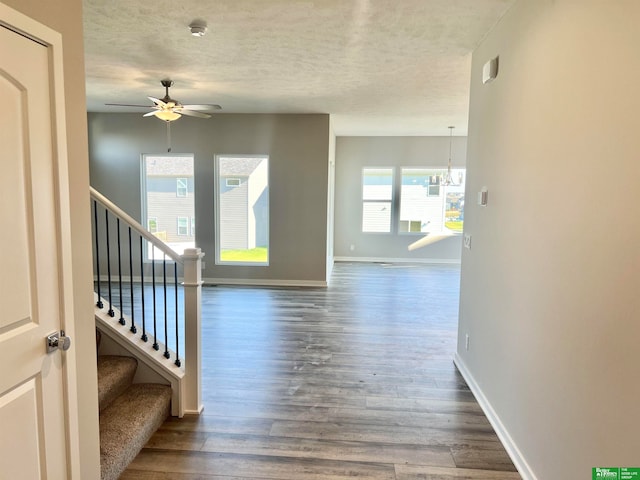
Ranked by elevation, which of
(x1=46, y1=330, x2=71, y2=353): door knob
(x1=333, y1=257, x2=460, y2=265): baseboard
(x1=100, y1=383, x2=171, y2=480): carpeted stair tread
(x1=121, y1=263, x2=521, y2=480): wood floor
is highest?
(x1=46, y1=330, x2=71, y2=353): door knob

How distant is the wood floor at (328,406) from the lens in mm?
2160

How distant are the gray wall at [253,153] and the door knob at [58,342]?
492cm

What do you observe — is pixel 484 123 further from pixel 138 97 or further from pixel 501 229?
pixel 138 97

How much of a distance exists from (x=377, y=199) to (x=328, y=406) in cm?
641

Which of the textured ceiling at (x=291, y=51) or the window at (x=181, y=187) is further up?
the textured ceiling at (x=291, y=51)

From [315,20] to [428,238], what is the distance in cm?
656

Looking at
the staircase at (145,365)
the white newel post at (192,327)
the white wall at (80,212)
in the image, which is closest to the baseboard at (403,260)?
the staircase at (145,365)

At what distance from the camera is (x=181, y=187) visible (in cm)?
650

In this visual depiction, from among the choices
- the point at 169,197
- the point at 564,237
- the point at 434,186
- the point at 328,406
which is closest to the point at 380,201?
the point at 434,186

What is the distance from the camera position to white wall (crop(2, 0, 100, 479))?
1.43 meters

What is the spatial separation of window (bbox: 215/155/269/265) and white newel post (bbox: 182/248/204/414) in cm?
385

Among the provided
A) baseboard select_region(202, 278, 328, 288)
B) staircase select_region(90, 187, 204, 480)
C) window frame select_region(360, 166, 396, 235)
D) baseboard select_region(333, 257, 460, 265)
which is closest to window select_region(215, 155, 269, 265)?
baseboard select_region(202, 278, 328, 288)

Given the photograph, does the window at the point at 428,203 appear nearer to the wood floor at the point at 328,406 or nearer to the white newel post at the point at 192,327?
the wood floor at the point at 328,406

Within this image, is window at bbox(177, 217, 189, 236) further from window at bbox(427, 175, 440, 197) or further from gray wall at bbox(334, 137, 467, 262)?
window at bbox(427, 175, 440, 197)
